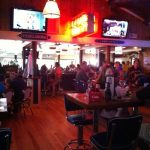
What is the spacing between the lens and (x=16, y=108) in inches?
277

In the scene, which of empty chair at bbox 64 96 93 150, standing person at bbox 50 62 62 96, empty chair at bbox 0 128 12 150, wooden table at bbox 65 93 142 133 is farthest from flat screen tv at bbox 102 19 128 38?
empty chair at bbox 0 128 12 150

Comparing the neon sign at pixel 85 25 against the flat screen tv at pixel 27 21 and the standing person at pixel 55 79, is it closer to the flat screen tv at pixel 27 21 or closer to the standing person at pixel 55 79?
the flat screen tv at pixel 27 21

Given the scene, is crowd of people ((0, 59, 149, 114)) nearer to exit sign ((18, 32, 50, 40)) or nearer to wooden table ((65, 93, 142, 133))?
wooden table ((65, 93, 142, 133))

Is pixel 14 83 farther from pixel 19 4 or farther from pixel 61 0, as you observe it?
pixel 61 0

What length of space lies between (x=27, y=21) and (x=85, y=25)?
6.19ft

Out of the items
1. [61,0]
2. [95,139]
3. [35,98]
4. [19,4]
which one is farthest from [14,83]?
[95,139]

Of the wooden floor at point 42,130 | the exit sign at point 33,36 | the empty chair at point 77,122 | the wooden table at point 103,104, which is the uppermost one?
the exit sign at point 33,36

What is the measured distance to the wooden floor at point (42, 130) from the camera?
455 cm

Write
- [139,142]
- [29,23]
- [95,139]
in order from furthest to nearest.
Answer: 1. [29,23]
2. [139,142]
3. [95,139]

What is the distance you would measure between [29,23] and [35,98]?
2.47 meters

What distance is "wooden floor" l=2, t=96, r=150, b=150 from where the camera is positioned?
4.55 m

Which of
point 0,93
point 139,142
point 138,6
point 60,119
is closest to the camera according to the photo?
point 139,142

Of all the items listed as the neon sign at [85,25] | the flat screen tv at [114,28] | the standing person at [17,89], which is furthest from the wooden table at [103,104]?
the flat screen tv at [114,28]

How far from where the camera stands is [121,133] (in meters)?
2.70
